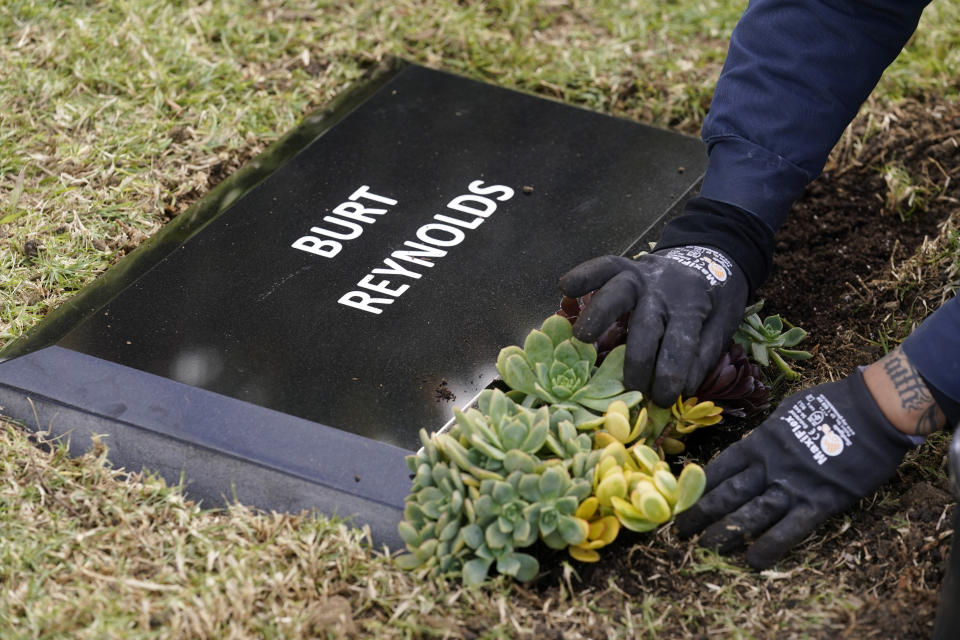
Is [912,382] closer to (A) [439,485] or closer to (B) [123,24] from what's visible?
(A) [439,485]

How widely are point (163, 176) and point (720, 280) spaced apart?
5.14 ft

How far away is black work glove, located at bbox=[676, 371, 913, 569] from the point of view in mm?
1759

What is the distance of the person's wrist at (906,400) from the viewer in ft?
5.77

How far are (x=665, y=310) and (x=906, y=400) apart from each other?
440mm

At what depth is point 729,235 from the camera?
6.85 feet

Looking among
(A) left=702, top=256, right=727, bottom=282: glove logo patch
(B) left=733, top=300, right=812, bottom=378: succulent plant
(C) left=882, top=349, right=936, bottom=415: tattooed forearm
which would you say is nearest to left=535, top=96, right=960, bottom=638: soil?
(B) left=733, top=300, right=812, bottom=378: succulent plant

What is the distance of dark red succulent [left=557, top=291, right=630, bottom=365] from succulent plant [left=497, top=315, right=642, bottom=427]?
0.07 metres

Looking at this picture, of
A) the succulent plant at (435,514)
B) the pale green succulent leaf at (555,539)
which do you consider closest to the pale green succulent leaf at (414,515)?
the succulent plant at (435,514)

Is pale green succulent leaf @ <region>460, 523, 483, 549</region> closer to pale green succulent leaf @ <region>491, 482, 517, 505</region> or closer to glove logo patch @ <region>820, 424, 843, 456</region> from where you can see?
pale green succulent leaf @ <region>491, 482, 517, 505</region>

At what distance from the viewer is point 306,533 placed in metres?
1.81

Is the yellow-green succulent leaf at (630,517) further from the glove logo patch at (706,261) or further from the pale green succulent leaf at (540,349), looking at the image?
the glove logo patch at (706,261)

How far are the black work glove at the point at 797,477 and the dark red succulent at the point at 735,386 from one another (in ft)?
0.44

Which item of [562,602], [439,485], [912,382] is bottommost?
[562,602]

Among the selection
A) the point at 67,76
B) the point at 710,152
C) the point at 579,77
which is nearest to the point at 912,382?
the point at 710,152
